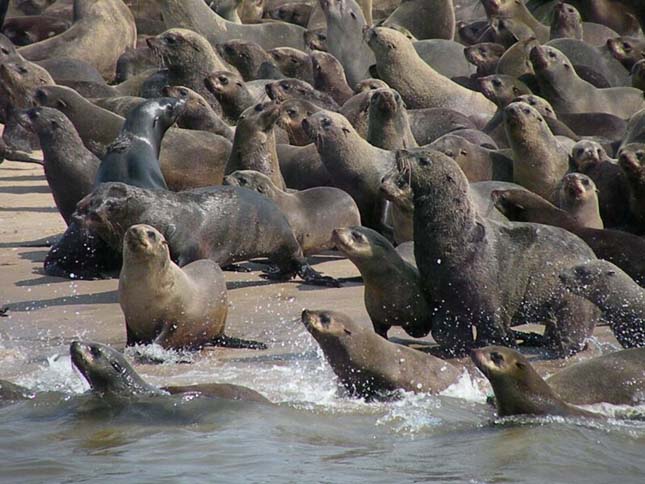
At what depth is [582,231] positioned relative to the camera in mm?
9539

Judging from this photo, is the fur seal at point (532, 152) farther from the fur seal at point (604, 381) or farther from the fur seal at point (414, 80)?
the fur seal at point (604, 381)

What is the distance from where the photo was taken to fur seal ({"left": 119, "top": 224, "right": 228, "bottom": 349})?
28.0ft

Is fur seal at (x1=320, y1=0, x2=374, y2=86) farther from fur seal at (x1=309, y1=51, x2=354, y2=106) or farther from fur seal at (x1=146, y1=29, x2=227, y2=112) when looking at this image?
fur seal at (x1=146, y1=29, x2=227, y2=112)

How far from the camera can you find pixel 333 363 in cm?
761

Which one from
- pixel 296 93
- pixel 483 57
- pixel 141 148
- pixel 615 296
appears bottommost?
pixel 483 57

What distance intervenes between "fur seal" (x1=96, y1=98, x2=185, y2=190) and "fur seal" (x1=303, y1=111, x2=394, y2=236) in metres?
1.15

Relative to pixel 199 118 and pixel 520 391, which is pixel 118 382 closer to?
pixel 520 391

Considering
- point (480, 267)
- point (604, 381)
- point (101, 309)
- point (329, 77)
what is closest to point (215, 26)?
point (329, 77)

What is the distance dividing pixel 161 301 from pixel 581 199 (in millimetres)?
3473

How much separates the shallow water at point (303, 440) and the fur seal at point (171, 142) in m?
4.80

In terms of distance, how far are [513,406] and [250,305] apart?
9.91ft

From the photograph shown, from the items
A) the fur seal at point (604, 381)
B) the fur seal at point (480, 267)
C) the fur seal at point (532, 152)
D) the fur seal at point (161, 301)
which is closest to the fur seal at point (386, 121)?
the fur seal at point (532, 152)

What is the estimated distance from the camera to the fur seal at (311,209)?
442 inches

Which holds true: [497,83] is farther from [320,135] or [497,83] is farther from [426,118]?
[320,135]
